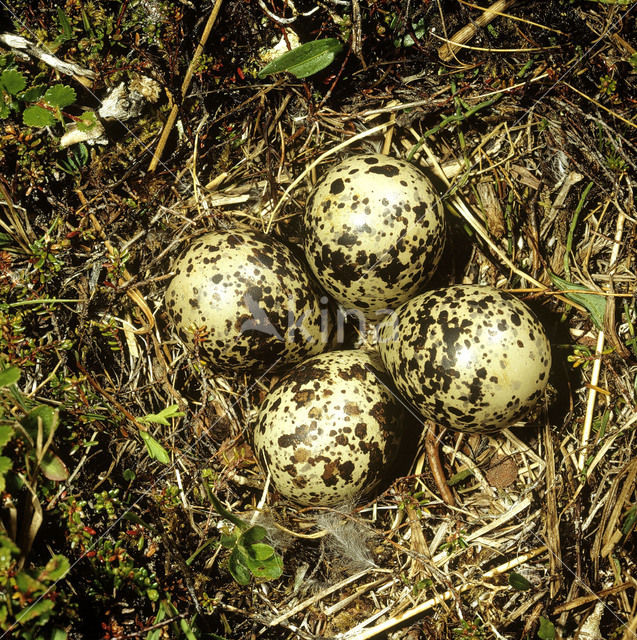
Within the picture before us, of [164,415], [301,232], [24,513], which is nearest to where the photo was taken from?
[24,513]

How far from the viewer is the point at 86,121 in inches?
89.3

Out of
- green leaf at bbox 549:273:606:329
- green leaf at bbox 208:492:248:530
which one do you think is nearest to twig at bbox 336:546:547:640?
green leaf at bbox 208:492:248:530

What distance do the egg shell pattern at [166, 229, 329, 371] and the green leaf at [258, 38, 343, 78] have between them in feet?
2.29

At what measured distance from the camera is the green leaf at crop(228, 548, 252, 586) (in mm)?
2070

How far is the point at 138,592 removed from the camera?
2.02 meters

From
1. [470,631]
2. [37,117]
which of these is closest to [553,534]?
[470,631]

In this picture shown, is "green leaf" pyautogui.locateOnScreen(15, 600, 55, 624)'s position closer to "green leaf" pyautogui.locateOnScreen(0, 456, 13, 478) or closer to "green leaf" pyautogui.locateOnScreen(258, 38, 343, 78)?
"green leaf" pyautogui.locateOnScreen(0, 456, 13, 478)

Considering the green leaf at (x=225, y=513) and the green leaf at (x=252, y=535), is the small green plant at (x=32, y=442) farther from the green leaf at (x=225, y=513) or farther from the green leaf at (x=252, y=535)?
the green leaf at (x=252, y=535)

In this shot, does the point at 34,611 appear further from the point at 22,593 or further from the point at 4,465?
the point at 4,465

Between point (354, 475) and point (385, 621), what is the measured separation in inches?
23.4

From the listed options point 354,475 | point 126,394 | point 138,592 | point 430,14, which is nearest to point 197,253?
point 126,394

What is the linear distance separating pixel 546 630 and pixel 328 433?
1082 mm

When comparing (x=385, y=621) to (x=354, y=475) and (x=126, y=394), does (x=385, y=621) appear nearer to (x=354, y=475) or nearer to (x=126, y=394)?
(x=354, y=475)

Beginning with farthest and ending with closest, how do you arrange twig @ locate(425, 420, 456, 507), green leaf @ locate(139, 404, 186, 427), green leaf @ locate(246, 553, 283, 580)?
twig @ locate(425, 420, 456, 507) → green leaf @ locate(139, 404, 186, 427) → green leaf @ locate(246, 553, 283, 580)
